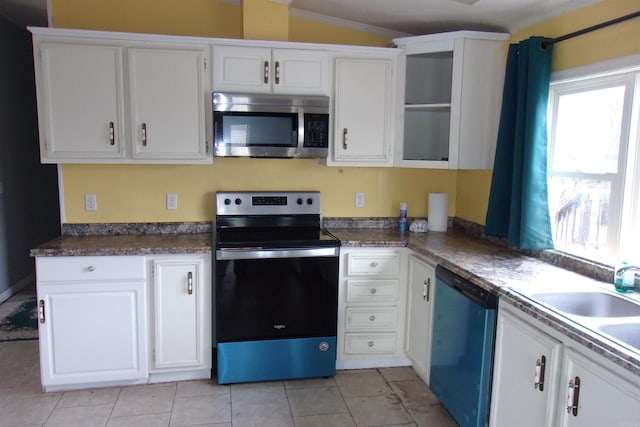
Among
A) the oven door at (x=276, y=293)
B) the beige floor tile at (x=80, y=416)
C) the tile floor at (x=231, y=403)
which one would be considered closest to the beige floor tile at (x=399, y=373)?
the tile floor at (x=231, y=403)

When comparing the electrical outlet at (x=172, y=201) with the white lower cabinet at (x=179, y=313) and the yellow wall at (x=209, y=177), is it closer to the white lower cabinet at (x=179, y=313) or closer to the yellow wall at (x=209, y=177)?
the yellow wall at (x=209, y=177)

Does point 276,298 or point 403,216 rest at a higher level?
point 403,216

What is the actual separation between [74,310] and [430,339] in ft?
6.84

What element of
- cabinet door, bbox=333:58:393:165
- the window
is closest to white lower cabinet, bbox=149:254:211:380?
cabinet door, bbox=333:58:393:165

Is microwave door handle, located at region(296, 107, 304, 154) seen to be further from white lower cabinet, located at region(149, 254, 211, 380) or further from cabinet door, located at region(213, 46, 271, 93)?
white lower cabinet, located at region(149, 254, 211, 380)

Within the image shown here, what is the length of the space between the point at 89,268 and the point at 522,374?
2318 millimetres

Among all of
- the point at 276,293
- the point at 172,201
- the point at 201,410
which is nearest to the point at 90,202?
the point at 172,201

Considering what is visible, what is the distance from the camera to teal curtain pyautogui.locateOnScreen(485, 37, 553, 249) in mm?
2543

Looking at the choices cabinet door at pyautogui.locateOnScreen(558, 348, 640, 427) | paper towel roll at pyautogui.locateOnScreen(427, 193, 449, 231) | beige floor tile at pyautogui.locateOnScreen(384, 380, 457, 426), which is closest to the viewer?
cabinet door at pyautogui.locateOnScreen(558, 348, 640, 427)

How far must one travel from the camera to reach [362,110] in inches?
125

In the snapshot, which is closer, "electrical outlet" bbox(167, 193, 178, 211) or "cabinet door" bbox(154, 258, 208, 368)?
"cabinet door" bbox(154, 258, 208, 368)

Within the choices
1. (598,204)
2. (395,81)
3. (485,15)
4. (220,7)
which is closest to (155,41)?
(220,7)

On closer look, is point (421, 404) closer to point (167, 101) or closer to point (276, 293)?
point (276, 293)

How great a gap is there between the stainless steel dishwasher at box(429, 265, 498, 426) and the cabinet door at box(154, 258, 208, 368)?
4.63 feet
